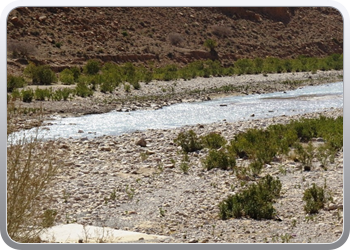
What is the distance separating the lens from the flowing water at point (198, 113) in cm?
1608

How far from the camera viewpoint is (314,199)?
26.5ft

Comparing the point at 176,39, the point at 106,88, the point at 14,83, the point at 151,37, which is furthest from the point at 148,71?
the point at 14,83

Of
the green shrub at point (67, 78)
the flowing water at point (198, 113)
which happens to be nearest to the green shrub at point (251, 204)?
the flowing water at point (198, 113)

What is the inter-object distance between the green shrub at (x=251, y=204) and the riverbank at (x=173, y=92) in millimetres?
8429

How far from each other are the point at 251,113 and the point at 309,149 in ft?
27.6

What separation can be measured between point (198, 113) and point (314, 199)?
463 inches

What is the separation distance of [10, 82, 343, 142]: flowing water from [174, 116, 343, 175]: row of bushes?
3239 millimetres

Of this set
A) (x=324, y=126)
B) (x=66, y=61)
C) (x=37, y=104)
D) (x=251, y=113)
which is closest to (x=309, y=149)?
(x=324, y=126)

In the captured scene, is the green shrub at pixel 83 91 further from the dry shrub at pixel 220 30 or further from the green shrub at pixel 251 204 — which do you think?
the green shrub at pixel 251 204

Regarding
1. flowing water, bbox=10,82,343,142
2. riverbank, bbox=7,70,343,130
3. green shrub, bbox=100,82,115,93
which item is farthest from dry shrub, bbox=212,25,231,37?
green shrub, bbox=100,82,115,93

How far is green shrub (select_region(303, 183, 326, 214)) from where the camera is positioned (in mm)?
7816

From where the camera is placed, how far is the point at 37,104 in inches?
744

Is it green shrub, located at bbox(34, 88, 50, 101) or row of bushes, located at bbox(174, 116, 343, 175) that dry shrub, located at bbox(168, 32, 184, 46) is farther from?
row of bushes, located at bbox(174, 116, 343, 175)

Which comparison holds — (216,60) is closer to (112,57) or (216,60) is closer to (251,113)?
(112,57)
